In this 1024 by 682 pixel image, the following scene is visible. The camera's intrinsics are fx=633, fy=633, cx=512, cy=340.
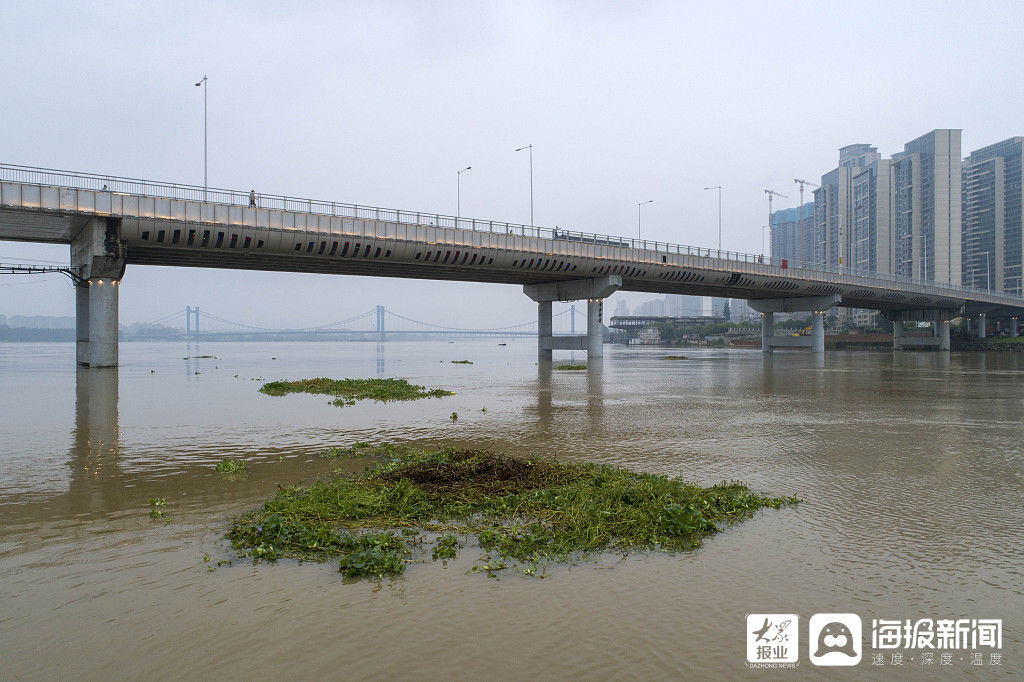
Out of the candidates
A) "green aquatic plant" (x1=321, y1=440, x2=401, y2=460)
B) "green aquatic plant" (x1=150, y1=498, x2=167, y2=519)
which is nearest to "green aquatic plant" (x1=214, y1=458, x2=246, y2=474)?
"green aquatic plant" (x1=321, y1=440, x2=401, y2=460)

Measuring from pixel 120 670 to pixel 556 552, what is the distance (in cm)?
449

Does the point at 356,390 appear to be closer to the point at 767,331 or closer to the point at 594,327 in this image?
the point at 594,327

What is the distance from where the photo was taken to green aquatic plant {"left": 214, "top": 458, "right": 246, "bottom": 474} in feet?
40.7

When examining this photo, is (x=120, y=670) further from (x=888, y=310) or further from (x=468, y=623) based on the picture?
(x=888, y=310)

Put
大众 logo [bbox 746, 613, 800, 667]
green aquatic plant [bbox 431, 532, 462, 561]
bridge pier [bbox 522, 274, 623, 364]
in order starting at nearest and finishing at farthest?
大众 logo [bbox 746, 613, 800, 667], green aquatic plant [bbox 431, 532, 462, 561], bridge pier [bbox 522, 274, 623, 364]

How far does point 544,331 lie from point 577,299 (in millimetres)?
6083

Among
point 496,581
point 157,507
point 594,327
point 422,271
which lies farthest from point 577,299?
point 496,581

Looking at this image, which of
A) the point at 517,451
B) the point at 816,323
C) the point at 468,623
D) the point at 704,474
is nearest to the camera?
the point at 468,623

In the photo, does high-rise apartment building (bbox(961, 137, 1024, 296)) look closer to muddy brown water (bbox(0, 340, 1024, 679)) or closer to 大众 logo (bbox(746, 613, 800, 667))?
muddy brown water (bbox(0, 340, 1024, 679))

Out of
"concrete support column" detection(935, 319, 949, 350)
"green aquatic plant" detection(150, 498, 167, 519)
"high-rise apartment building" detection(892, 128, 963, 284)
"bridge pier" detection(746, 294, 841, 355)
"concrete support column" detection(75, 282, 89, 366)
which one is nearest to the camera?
"green aquatic plant" detection(150, 498, 167, 519)

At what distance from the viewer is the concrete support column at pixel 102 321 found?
45.7m

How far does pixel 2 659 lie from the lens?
5.11 m

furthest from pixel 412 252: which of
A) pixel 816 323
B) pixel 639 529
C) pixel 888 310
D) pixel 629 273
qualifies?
pixel 888 310

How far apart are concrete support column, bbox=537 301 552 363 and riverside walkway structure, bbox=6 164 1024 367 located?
0.73 feet
